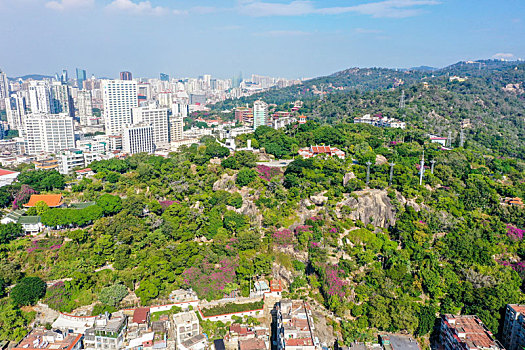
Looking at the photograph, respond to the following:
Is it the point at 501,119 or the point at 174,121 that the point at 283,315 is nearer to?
the point at 174,121

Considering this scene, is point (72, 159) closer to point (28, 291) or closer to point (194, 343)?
point (28, 291)

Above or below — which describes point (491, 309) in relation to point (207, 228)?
below

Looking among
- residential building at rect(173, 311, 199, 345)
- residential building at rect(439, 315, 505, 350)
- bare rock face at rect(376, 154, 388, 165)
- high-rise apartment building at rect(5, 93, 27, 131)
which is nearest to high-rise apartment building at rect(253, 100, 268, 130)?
bare rock face at rect(376, 154, 388, 165)

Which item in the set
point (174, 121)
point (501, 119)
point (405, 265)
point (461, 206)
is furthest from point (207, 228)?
point (501, 119)

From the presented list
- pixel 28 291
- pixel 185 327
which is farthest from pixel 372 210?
pixel 28 291

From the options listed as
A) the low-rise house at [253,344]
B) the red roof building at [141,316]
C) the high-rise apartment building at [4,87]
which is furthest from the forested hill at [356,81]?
the low-rise house at [253,344]

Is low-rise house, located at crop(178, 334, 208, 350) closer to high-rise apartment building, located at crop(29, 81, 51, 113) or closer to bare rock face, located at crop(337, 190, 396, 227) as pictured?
bare rock face, located at crop(337, 190, 396, 227)

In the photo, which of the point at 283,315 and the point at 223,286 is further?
the point at 223,286

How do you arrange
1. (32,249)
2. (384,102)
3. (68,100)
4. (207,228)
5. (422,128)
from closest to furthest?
(32,249) → (207,228) → (422,128) → (384,102) → (68,100)
